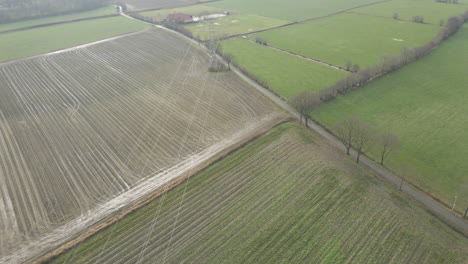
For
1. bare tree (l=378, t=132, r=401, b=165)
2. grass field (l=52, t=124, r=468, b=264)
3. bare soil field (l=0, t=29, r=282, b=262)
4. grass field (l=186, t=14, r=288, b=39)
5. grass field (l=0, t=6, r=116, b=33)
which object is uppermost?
grass field (l=0, t=6, r=116, b=33)

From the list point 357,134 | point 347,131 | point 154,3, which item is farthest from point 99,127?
point 154,3

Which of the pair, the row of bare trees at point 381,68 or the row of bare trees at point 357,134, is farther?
the row of bare trees at point 381,68

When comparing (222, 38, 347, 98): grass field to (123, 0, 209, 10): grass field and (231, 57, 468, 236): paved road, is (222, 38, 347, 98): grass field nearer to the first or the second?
(231, 57, 468, 236): paved road

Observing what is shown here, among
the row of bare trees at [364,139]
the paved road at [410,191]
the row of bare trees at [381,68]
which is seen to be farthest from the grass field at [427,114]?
the row of bare trees at [364,139]

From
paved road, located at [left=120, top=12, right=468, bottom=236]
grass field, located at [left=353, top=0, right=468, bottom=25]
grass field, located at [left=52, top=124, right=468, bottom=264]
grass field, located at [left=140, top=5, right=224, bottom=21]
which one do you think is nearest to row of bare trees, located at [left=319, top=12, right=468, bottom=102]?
paved road, located at [left=120, top=12, right=468, bottom=236]

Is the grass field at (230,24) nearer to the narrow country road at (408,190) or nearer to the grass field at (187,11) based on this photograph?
the grass field at (187,11)
